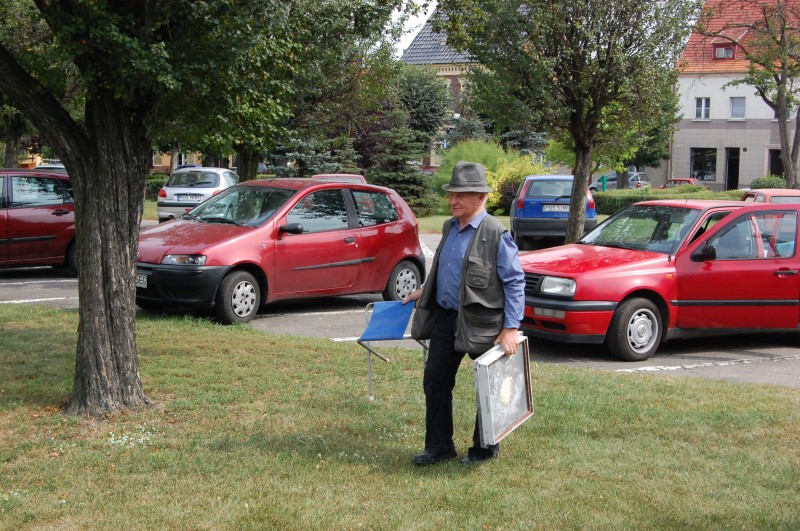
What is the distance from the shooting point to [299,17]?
887 cm

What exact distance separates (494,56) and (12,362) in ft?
36.6

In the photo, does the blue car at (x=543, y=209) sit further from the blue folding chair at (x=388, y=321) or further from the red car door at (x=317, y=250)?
the blue folding chair at (x=388, y=321)

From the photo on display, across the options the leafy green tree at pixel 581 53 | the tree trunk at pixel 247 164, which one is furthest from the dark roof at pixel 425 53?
the leafy green tree at pixel 581 53

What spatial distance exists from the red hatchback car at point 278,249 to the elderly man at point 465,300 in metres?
5.80

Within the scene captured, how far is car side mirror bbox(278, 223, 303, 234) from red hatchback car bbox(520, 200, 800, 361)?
9.49 feet

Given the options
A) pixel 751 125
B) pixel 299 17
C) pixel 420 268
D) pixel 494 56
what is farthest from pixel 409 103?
pixel 299 17

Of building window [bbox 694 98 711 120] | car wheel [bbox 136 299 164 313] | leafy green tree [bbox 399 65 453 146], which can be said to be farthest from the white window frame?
car wheel [bbox 136 299 164 313]

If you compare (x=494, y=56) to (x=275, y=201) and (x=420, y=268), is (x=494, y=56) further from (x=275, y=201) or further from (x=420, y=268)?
(x=275, y=201)

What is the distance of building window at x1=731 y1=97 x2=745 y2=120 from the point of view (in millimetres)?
60656

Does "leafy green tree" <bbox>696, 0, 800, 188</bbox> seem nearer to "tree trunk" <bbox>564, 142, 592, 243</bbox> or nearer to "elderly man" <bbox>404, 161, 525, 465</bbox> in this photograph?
"tree trunk" <bbox>564, 142, 592, 243</bbox>

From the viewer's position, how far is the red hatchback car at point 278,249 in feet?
37.5

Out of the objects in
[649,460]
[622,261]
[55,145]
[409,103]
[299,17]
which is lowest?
[649,460]

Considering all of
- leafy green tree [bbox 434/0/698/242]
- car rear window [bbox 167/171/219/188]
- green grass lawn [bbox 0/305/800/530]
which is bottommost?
green grass lawn [bbox 0/305/800/530]

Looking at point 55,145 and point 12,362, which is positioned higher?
point 55,145
